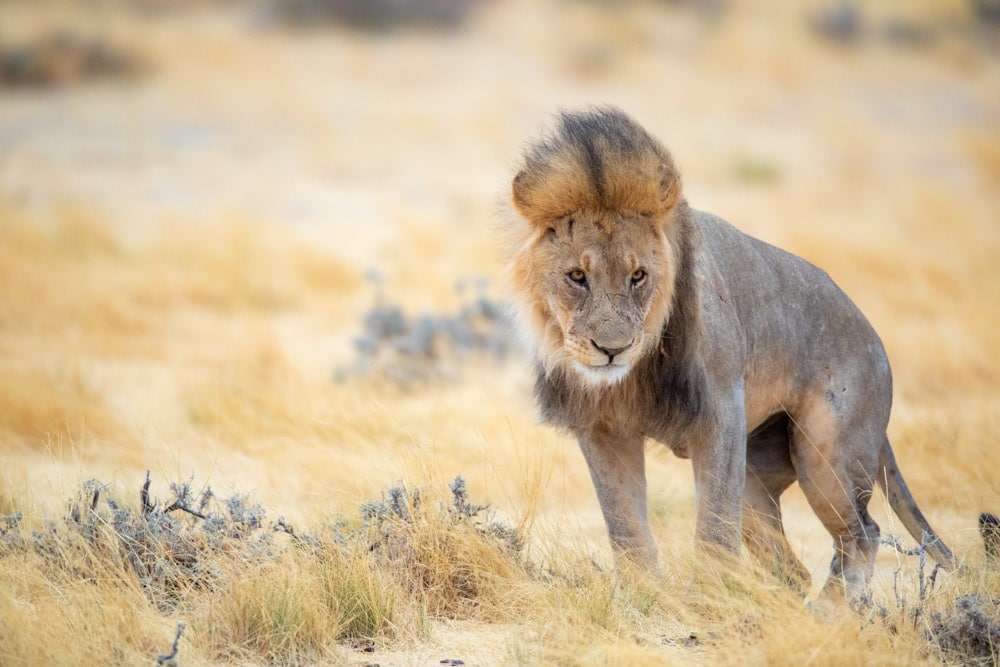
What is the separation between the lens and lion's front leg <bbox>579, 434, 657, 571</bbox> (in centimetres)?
409

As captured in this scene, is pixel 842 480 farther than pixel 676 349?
Yes

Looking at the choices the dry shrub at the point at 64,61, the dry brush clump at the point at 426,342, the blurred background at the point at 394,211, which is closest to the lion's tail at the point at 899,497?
the blurred background at the point at 394,211

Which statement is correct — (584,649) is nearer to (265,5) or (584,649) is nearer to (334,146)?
(334,146)

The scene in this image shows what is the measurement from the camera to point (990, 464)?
18.6 feet

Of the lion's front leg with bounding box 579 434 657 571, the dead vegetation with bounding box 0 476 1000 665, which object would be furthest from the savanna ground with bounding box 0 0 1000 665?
the lion's front leg with bounding box 579 434 657 571

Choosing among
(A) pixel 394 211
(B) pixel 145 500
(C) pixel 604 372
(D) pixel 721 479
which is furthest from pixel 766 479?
(A) pixel 394 211

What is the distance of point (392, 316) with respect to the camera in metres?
8.38

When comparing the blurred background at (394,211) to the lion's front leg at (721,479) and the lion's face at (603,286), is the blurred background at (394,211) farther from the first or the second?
the lion's front leg at (721,479)

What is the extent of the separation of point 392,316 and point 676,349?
4.70m

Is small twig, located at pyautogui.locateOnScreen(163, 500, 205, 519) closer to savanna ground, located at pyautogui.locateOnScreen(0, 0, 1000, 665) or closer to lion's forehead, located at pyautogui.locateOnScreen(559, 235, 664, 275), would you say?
savanna ground, located at pyautogui.locateOnScreen(0, 0, 1000, 665)

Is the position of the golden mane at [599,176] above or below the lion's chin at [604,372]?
above

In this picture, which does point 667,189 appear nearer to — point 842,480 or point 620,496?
point 620,496

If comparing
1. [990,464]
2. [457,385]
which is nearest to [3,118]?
[457,385]

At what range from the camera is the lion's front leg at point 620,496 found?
409 cm
